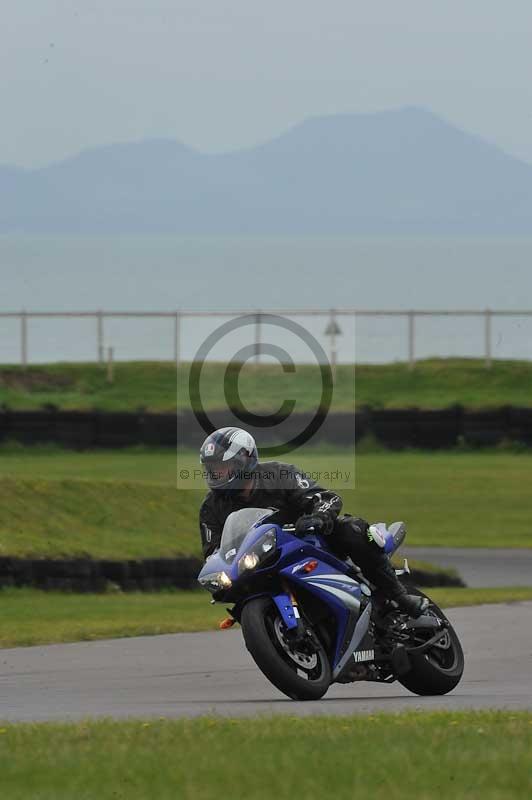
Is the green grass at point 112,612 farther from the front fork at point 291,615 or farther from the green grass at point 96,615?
the front fork at point 291,615

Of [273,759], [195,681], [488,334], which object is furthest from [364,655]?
[488,334]

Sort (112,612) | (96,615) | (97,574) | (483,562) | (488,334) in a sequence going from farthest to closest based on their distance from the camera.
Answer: (488,334)
(483,562)
(97,574)
(112,612)
(96,615)

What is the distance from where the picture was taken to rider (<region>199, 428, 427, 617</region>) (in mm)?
9484

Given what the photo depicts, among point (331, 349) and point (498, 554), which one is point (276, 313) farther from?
point (498, 554)

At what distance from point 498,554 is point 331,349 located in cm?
1813

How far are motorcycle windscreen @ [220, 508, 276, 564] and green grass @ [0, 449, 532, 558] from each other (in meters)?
7.89

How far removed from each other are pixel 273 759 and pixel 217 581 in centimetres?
240

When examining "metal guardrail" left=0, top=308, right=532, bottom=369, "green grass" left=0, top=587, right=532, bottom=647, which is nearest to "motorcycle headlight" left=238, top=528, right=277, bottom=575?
"green grass" left=0, top=587, right=532, bottom=647

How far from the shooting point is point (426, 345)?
46031 mm

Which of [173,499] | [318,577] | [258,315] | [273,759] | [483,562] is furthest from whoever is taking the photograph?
[258,315]

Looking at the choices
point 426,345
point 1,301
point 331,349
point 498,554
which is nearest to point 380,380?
point 331,349

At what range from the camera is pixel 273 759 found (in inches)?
275

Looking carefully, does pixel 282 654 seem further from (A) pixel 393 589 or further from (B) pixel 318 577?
(A) pixel 393 589

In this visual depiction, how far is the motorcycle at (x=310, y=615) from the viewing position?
9203 mm
